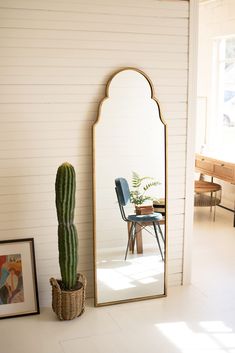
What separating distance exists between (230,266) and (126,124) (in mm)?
1857

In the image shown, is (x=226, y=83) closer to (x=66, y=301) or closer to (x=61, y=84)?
(x=61, y=84)

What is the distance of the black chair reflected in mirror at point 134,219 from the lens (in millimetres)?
3564

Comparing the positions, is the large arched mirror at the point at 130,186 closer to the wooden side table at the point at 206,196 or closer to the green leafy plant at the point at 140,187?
the green leafy plant at the point at 140,187

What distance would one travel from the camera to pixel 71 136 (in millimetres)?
3475

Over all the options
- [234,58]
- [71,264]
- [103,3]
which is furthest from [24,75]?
[234,58]

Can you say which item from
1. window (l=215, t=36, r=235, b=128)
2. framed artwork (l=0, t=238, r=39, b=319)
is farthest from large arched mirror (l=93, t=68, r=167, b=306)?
window (l=215, t=36, r=235, b=128)

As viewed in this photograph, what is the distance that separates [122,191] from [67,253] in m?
0.64

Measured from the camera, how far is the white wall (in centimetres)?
601

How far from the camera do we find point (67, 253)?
10.7 feet

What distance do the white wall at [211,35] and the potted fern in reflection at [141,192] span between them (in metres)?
2.79

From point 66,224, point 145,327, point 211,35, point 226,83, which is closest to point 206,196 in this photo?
point 226,83

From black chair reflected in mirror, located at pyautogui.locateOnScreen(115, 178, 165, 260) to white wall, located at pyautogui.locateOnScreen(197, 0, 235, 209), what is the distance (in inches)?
107

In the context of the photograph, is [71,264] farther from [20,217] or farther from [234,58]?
[234,58]

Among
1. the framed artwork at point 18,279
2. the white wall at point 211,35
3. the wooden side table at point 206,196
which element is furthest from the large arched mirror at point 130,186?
the white wall at point 211,35
